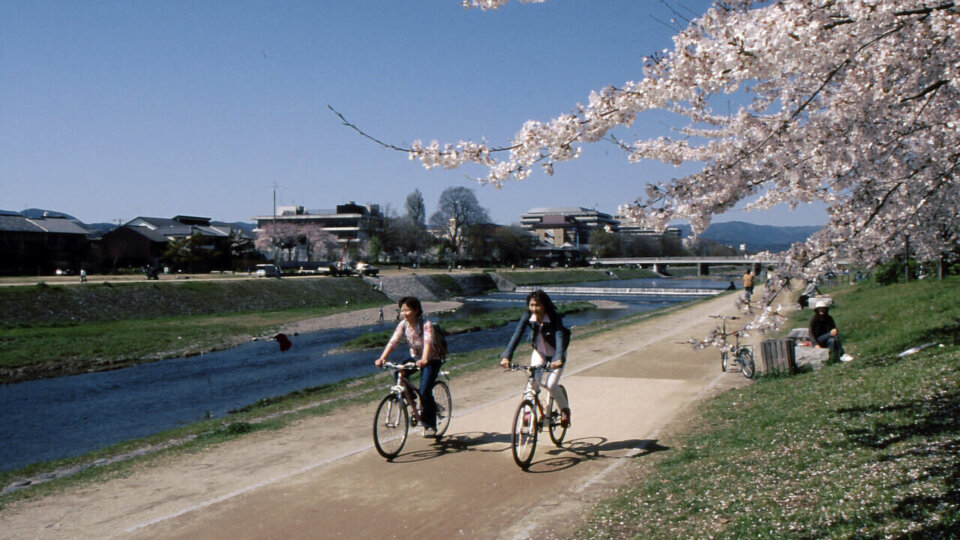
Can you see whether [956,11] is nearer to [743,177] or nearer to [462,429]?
[743,177]

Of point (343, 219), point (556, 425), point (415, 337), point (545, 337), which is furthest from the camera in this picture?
point (343, 219)

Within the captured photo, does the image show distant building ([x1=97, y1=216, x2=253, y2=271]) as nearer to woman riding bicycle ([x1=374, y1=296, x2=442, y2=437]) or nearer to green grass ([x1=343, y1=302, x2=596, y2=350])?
green grass ([x1=343, y1=302, x2=596, y2=350])

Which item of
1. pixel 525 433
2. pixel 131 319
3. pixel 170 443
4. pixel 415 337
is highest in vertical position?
pixel 415 337

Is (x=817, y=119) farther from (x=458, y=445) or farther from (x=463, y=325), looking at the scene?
(x=463, y=325)

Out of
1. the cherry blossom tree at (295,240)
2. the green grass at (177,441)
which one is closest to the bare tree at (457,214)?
the cherry blossom tree at (295,240)

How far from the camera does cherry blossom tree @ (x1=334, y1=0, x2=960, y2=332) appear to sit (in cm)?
485

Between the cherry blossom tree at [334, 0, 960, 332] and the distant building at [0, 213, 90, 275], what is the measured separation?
6343 cm

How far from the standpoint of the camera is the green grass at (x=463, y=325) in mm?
31302

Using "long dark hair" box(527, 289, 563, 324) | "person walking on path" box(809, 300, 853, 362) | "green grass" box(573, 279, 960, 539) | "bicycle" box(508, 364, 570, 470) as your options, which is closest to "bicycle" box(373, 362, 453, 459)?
"bicycle" box(508, 364, 570, 470)

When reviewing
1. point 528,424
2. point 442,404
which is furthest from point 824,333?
point 528,424

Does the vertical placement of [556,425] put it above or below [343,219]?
below

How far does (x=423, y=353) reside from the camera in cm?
871

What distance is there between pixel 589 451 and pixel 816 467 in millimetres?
2853

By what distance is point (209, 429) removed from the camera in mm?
12547
